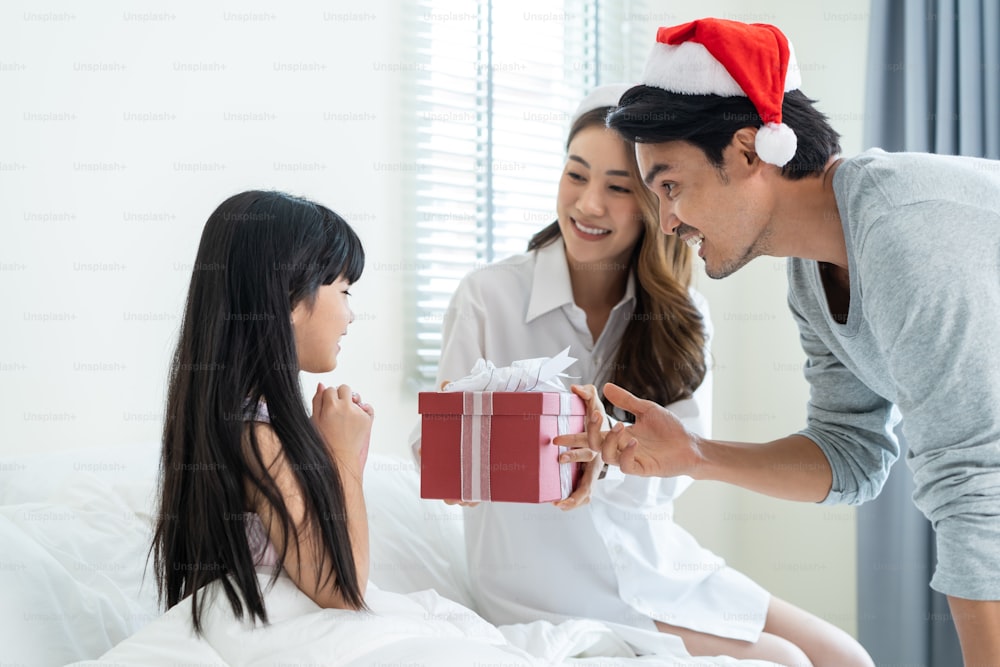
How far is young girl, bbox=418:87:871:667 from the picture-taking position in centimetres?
192

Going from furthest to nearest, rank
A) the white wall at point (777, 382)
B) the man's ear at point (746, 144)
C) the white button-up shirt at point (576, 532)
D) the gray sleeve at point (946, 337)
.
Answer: the white wall at point (777, 382) → the white button-up shirt at point (576, 532) → the man's ear at point (746, 144) → the gray sleeve at point (946, 337)

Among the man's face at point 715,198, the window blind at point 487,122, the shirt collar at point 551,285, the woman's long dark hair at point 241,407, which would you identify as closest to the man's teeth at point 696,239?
the man's face at point 715,198

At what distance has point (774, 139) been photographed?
1416mm

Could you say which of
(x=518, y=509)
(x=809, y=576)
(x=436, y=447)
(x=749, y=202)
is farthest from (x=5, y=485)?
(x=809, y=576)

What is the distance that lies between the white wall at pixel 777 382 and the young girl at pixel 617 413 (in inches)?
53.5

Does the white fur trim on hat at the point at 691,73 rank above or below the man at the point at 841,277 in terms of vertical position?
above

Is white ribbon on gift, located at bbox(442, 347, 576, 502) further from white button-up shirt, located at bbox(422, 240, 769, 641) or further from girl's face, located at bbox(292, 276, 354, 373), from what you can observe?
white button-up shirt, located at bbox(422, 240, 769, 641)

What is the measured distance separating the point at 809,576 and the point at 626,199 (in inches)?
81.3

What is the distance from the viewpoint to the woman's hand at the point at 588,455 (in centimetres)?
160

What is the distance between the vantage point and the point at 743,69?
1.46m

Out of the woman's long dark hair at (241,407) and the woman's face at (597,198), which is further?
the woman's face at (597,198)

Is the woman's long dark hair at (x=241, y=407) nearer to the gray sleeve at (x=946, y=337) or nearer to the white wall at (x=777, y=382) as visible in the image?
the gray sleeve at (x=946, y=337)

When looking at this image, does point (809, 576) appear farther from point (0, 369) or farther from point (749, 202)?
point (0, 369)

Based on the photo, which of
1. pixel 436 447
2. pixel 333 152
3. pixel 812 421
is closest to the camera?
pixel 436 447
